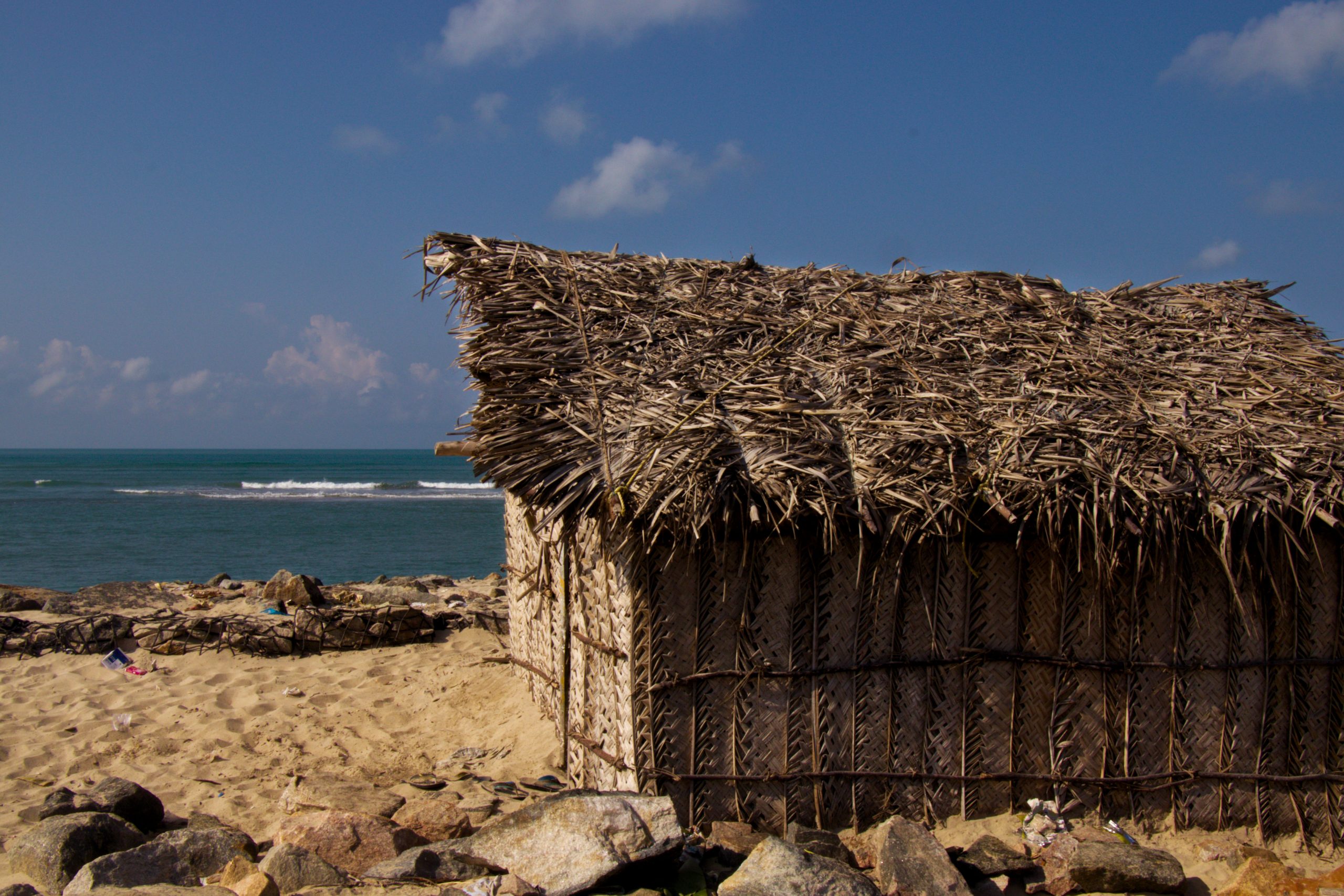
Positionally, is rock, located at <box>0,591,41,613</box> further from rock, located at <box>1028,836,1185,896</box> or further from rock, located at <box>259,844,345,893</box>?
rock, located at <box>1028,836,1185,896</box>

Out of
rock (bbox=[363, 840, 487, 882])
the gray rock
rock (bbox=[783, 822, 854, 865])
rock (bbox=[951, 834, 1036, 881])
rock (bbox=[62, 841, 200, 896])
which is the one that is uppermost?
rock (bbox=[363, 840, 487, 882])

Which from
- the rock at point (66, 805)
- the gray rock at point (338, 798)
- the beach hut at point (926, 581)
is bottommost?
the gray rock at point (338, 798)

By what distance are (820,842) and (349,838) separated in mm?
2225

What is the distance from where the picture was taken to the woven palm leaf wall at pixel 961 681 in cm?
427

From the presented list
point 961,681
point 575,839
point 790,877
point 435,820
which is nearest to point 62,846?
point 435,820

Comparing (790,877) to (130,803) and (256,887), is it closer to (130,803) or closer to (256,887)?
(256,887)

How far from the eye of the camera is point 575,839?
3455 mm

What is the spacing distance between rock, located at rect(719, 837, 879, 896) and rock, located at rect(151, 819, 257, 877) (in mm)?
2162

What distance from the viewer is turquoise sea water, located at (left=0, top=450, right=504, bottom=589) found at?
1712cm

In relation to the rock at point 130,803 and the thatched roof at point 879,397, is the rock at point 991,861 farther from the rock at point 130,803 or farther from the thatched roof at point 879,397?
the rock at point 130,803

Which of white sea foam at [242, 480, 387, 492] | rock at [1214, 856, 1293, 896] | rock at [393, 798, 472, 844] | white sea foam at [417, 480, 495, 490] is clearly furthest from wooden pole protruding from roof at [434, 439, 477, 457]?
white sea foam at [242, 480, 387, 492]

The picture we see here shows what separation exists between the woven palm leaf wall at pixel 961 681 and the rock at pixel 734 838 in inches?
5.6

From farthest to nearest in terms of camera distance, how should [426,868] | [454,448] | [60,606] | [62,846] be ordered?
[60,606] < [454,448] < [62,846] < [426,868]

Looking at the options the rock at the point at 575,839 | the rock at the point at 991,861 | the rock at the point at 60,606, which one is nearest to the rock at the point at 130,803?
the rock at the point at 575,839
